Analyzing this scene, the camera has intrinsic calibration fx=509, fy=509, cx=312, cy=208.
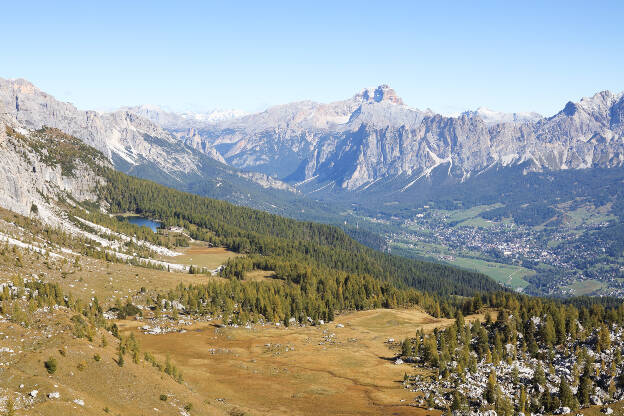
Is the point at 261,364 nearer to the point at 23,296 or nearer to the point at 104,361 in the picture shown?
the point at 104,361

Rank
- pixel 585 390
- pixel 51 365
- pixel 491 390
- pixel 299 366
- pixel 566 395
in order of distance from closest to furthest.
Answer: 1. pixel 51 365
2. pixel 566 395
3. pixel 585 390
4. pixel 491 390
5. pixel 299 366

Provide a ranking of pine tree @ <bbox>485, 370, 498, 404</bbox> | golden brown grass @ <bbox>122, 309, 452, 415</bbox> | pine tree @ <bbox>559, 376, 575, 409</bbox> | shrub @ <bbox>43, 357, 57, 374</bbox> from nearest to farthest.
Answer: shrub @ <bbox>43, 357, 57, 374</bbox>, pine tree @ <bbox>559, 376, 575, 409</bbox>, pine tree @ <bbox>485, 370, 498, 404</bbox>, golden brown grass @ <bbox>122, 309, 452, 415</bbox>

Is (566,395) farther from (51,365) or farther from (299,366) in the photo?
(51,365)

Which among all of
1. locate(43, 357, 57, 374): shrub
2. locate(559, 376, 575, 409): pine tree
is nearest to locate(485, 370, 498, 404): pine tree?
locate(559, 376, 575, 409): pine tree

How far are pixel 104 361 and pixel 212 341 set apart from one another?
53.2 meters

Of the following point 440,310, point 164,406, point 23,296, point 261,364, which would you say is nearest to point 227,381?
point 261,364

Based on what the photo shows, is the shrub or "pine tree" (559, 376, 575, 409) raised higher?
the shrub

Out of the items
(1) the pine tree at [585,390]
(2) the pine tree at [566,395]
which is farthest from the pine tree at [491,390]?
(1) the pine tree at [585,390]

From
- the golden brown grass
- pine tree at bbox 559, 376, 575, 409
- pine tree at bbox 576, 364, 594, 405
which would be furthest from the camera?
the golden brown grass

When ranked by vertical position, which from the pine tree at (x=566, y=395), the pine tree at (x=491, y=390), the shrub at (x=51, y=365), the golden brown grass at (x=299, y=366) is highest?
the shrub at (x=51, y=365)

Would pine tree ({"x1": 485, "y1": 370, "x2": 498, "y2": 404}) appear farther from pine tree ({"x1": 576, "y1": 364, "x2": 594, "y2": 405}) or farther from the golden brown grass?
pine tree ({"x1": 576, "y1": 364, "x2": 594, "y2": 405})

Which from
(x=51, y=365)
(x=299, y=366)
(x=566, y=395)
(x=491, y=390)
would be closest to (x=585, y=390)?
(x=566, y=395)

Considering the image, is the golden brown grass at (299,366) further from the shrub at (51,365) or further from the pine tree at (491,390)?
the shrub at (51,365)

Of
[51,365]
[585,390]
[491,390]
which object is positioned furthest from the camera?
[491,390]
